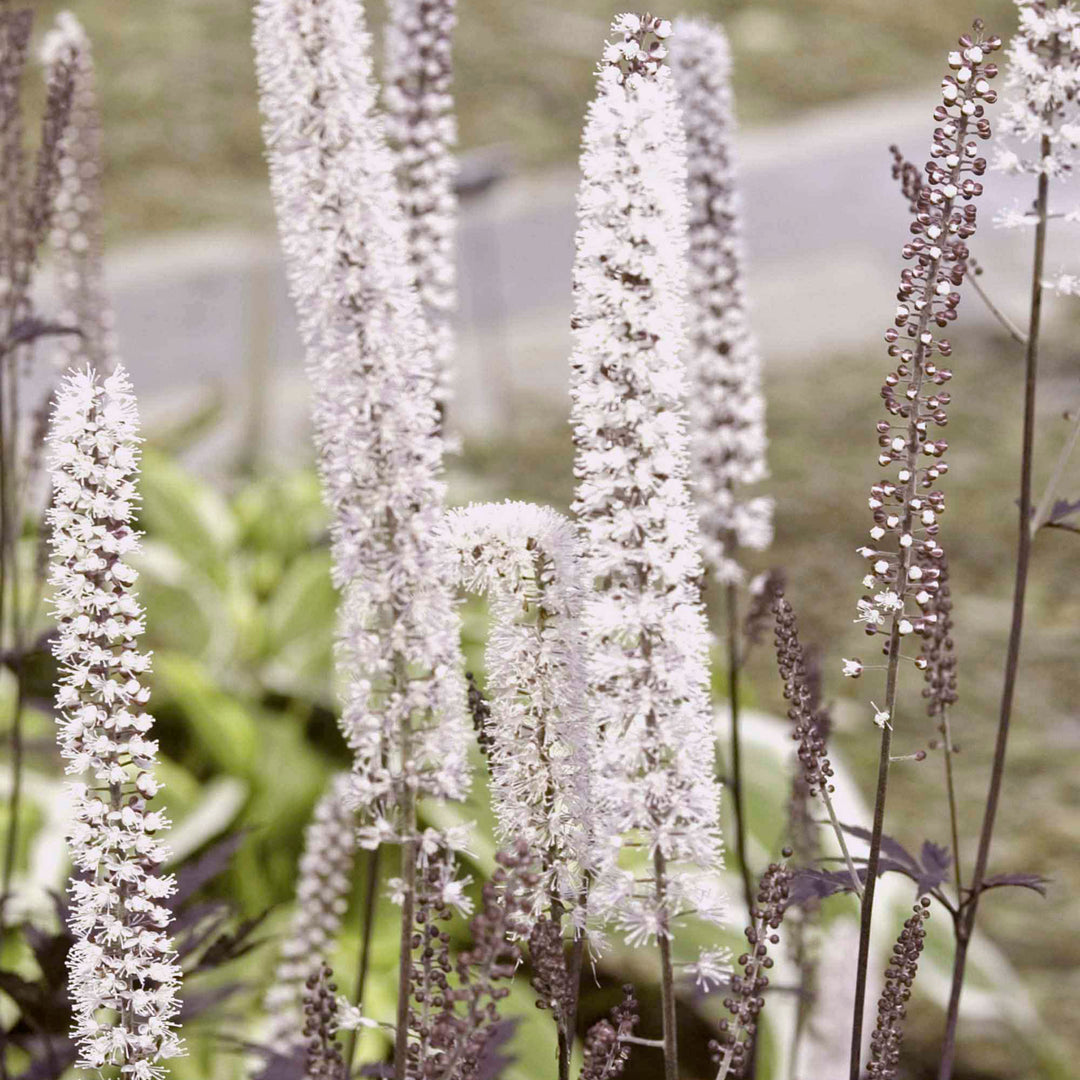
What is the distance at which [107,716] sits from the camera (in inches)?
42.0

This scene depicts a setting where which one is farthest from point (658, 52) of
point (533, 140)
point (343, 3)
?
point (533, 140)

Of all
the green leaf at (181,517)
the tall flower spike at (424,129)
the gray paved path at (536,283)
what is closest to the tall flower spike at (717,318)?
the tall flower spike at (424,129)

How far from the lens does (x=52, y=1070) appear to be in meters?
1.82

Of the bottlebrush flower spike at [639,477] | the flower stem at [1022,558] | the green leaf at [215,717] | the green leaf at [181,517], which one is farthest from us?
the green leaf at [181,517]

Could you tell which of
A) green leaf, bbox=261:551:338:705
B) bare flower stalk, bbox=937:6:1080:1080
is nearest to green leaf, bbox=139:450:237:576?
green leaf, bbox=261:551:338:705

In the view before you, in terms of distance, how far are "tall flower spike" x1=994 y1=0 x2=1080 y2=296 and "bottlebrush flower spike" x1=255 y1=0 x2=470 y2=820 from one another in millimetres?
518

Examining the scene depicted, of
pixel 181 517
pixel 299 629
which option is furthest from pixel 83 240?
pixel 181 517

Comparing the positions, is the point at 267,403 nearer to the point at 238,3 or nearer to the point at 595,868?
the point at 238,3

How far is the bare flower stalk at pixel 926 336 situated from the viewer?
46.6 inches

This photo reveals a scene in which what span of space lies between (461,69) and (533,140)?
34.5 inches

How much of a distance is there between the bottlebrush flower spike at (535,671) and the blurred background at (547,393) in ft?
5.97

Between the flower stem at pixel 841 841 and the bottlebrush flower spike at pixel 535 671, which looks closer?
the bottlebrush flower spike at pixel 535 671

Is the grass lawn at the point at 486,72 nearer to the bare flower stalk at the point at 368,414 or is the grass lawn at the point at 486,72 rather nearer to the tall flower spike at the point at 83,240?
the tall flower spike at the point at 83,240

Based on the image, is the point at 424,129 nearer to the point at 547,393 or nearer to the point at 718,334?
the point at 718,334
